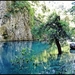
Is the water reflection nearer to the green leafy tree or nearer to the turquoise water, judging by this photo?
the turquoise water

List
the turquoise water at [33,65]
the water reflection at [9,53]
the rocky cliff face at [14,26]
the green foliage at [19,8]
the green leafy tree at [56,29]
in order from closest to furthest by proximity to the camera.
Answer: the turquoise water at [33,65], the water reflection at [9,53], the green leafy tree at [56,29], the rocky cliff face at [14,26], the green foliage at [19,8]

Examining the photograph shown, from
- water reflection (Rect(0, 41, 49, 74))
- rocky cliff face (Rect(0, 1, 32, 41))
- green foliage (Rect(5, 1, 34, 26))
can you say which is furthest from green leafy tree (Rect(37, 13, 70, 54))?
green foliage (Rect(5, 1, 34, 26))

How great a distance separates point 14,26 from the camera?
33062 mm

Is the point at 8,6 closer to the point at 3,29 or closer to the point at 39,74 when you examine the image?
the point at 3,29

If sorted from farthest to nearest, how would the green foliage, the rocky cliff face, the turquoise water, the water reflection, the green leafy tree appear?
the green foliage < the rocky cliff face < the green leafy tree < the water reflection < the turquoise water

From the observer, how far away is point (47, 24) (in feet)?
40.5

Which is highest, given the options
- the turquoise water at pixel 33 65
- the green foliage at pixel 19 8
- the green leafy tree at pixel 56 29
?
the green foliage at pixel 19 8

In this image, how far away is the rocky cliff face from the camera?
31.5 metres

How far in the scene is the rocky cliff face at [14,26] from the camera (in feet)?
103

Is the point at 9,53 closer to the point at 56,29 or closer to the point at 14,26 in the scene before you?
the point at 56,29

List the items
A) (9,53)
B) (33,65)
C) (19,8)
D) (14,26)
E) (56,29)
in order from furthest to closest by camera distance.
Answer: (19,8)
(14,26)
(9,53)
(56,29)
(33,65)

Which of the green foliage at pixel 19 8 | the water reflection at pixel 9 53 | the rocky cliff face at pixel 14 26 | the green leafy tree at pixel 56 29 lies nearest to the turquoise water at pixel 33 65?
the water reflection at pixel 9 53

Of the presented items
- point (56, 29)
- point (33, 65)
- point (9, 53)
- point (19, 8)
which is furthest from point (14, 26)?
point (33, 65)

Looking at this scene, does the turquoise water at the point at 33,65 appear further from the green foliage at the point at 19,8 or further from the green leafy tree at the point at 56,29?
the green foliage at the point at 19,8
